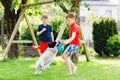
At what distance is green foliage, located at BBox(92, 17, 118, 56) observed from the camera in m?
18.3

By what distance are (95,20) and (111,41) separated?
1625 mm

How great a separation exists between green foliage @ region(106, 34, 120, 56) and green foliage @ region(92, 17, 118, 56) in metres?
0.36

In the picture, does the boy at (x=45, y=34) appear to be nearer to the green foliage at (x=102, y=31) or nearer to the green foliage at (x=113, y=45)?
the green foliage at (x=113, y=45)

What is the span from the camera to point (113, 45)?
17.7 m

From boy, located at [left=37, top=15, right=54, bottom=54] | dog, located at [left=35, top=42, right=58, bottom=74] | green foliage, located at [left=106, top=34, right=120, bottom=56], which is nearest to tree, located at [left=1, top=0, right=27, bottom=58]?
boy, located at [left=37, top=15, right=54, bottom=54]

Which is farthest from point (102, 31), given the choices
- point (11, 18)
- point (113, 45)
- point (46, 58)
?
point (46, 58)

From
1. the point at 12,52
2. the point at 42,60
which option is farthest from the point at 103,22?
the point at 42,60

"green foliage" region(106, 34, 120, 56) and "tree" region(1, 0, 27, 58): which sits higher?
"tree" region(1, 0, 27, 58)

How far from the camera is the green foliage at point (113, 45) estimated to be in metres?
17.7

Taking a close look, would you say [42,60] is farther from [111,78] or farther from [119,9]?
[119,9]

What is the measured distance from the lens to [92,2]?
53.3 meters

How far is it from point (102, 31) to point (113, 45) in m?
1.11

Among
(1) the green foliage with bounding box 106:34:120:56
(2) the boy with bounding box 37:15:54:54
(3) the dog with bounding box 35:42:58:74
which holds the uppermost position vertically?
(2) the boy with bounding box 37:15:54:54

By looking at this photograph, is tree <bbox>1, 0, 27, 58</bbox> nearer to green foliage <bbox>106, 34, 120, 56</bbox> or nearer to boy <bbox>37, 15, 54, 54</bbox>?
boy <bbox>37, 15, 54, 54</bbox>
